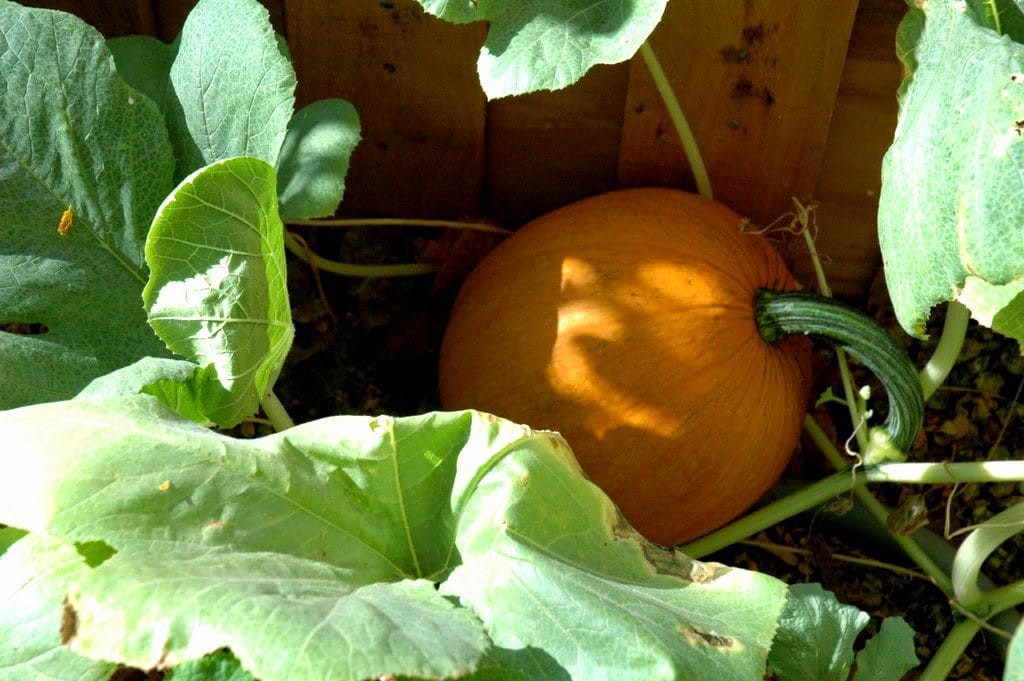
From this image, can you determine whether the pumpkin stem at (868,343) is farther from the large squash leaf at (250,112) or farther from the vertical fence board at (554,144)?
the large squash leaf at (250,112)

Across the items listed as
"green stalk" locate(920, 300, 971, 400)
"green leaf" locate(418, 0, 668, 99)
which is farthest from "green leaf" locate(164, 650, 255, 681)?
"green stalk" locate(920, 300, 971, 400)

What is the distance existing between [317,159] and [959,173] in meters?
0.67

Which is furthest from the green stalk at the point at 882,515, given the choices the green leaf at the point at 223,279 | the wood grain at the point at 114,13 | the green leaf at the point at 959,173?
the wood grain at the point at 114,13

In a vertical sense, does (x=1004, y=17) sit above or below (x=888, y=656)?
above

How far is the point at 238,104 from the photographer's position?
3.68 ft

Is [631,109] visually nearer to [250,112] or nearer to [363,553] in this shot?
[250,112]

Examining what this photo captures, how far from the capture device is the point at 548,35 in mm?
1081

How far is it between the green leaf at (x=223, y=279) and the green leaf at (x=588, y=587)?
0.27m

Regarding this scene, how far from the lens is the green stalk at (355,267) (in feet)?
5.14

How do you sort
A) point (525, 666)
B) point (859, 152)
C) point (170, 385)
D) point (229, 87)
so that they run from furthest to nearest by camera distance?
point (859, 152), point (229, 87), point (170, 385), point (525, 666)

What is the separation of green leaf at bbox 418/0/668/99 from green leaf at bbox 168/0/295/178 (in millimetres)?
177

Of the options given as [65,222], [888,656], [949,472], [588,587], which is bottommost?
[888,656]

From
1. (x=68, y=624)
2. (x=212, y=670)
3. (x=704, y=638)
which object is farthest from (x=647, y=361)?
(x=68, y=624)

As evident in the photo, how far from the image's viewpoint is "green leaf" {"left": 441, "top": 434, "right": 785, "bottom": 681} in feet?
2.64
